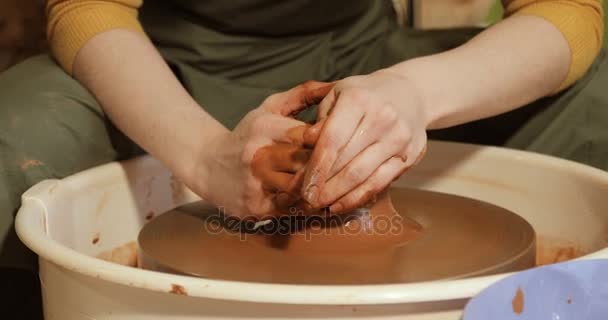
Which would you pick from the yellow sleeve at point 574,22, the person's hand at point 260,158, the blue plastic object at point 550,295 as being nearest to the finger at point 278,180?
the person's hand at point 260,158

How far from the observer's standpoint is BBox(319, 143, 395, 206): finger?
0.83m

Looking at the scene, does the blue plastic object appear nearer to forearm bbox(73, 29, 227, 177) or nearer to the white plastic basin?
the white plastic basin

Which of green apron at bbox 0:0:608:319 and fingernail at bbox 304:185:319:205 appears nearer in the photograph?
fingernail at bbox 304:185:319:205

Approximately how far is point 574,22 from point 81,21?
2.39ft

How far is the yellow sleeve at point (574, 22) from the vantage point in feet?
3.84

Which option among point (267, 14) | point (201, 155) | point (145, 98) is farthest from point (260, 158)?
point (267, 14)

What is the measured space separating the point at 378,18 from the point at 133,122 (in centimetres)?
57

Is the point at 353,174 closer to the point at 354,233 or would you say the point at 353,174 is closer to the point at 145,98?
the point at 354,233

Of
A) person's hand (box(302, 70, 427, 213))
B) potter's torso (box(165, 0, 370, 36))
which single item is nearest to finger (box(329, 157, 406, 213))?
person's hand (box(302, 70, 427, 213))

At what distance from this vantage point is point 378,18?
1.49m

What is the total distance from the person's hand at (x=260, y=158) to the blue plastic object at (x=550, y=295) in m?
0.25

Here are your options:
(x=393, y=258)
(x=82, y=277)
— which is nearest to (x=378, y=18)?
(x=393, y=258)

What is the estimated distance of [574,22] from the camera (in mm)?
1181

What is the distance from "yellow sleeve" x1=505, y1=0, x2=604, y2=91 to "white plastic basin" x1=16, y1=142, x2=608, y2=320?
0.49 feet
